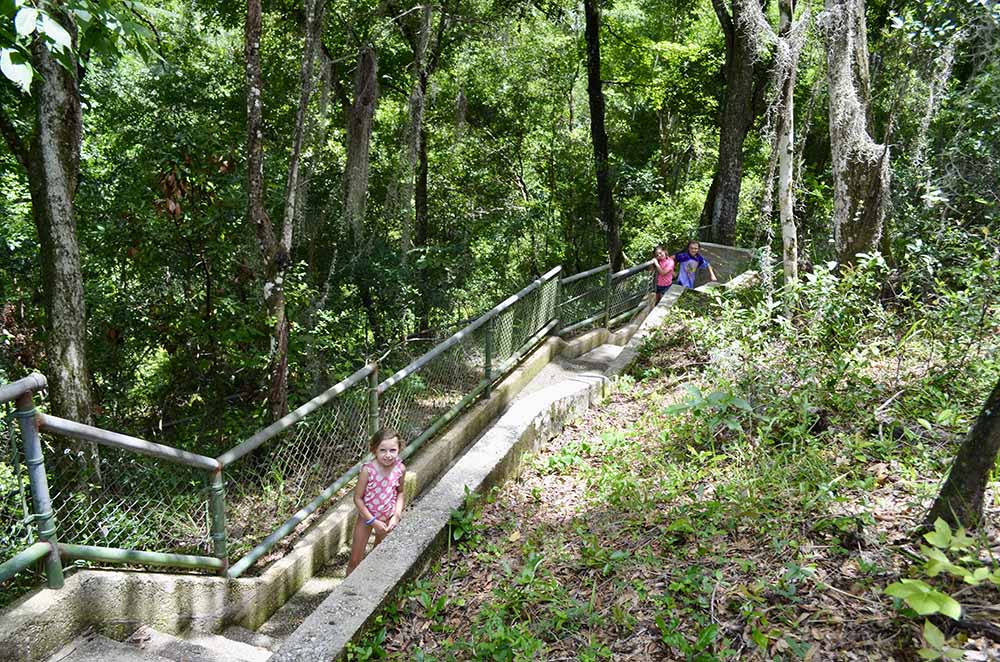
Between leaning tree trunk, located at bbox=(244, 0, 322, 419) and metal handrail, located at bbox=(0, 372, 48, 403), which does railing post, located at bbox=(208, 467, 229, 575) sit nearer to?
metal handrail, located at bbox=(0, 372, 48, 403)

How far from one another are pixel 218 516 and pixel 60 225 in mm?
2478

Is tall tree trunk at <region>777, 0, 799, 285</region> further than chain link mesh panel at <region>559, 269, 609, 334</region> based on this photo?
No

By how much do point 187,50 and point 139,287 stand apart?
6.54m

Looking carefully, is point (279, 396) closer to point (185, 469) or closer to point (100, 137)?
point (185, 469)

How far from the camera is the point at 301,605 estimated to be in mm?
4527

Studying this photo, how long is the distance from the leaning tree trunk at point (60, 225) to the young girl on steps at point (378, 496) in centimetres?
222

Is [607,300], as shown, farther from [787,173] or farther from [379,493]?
[379,493]

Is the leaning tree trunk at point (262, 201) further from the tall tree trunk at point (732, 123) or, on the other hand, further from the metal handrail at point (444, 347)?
the tall tree trunk at point (732, 123)

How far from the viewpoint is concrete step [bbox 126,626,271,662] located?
3379mm

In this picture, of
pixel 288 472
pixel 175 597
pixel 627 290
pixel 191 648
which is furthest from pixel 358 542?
pixel 627 290

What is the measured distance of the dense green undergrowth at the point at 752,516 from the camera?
288 cm

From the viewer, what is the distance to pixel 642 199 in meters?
16.7

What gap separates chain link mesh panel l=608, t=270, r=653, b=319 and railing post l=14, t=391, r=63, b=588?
28.5ft

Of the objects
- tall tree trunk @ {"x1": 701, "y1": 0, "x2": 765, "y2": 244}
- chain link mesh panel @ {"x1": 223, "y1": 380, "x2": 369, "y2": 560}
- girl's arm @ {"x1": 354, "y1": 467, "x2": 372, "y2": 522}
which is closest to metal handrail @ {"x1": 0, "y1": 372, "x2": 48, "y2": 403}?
chain link mesh panel @ {"x1": 223, "y1": 380, "x2": 369, "y2": 560}
